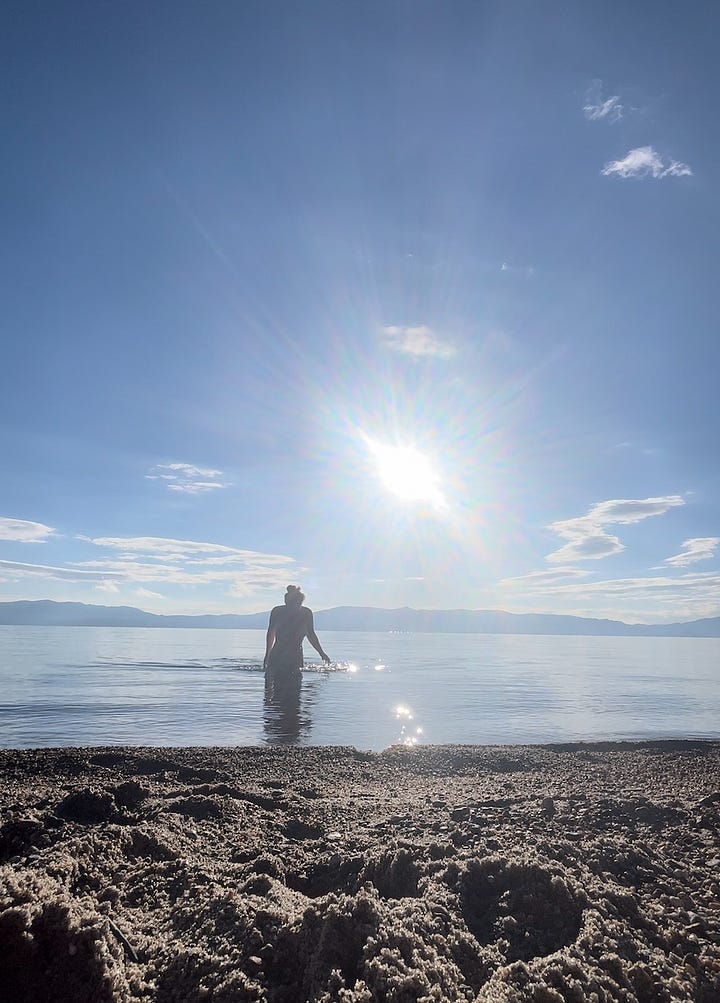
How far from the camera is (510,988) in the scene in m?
2.20

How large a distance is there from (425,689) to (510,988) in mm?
18131

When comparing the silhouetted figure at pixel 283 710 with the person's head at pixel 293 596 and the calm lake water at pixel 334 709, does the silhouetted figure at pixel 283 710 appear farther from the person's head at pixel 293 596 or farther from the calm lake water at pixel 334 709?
the person's head at pixel 293 596

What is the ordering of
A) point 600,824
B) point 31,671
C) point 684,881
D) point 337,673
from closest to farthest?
1. point 684,881
2. point 600,824
3. point 31,671
4. point 337,673

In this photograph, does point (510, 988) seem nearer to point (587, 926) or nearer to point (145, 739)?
point (587, 926)

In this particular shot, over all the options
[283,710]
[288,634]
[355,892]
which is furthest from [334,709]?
Result: [355,892]

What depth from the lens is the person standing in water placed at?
759 inches

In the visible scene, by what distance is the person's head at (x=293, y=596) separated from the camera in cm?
1959

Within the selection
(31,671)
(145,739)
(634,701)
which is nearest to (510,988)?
(145,739)

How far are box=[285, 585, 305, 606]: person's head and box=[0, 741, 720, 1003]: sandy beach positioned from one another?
13.6m

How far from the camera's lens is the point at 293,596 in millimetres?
19688

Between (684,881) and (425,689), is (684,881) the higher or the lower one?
the higher one

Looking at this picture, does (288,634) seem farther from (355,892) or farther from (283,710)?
(355,892)

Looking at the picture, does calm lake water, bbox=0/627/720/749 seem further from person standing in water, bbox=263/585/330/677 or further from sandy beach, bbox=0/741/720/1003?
sandy beach, bbox=0/741/720/1003

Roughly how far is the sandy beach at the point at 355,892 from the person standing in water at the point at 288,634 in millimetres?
13396
